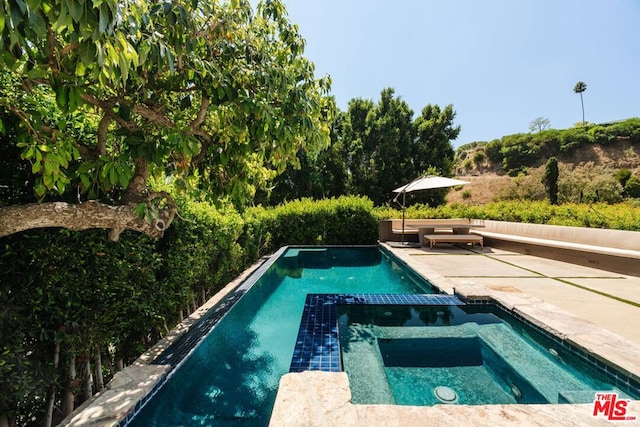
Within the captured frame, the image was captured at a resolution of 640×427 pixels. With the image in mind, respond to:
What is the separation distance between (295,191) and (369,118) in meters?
8.11

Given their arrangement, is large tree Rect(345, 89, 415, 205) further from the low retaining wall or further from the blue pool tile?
the blue pool tile

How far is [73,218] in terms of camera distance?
1968 mm

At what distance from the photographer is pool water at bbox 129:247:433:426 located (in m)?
2.30

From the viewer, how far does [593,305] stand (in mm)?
3775

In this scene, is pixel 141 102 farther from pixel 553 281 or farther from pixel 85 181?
pixel 553 281

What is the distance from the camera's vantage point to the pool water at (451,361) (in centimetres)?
244

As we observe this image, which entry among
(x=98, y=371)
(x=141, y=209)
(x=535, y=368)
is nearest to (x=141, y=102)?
(x=141, y=209)

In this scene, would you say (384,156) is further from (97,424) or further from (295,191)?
(97,424)

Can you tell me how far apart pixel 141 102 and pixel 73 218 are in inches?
51.8

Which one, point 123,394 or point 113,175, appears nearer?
point 113,175

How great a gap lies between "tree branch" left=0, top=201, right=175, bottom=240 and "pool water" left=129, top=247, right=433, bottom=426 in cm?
150

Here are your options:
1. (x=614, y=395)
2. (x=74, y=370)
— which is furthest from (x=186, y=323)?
(x=614, y=395)

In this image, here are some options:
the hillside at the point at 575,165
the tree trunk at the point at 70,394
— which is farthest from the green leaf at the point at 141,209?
the hillside at the point at 575,165

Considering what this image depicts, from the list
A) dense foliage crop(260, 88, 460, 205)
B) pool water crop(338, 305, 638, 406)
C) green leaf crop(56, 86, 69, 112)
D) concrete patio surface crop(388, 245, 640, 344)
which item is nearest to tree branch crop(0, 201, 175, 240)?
green leaf crop(56, 86, 69, 112)
